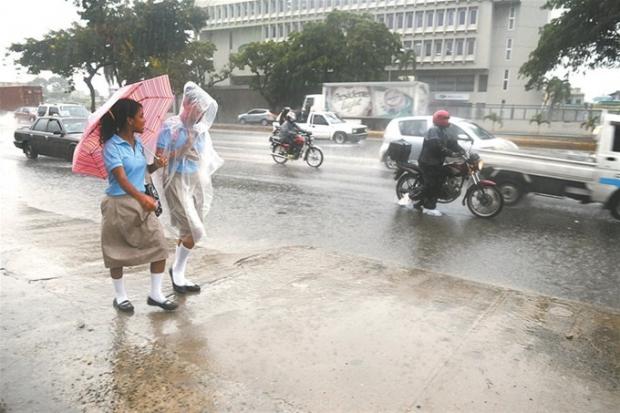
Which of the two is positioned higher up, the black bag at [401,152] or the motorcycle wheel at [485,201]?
the black bag at [401,152]

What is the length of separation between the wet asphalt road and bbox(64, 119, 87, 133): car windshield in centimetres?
298

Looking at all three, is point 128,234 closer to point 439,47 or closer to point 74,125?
point 74,125

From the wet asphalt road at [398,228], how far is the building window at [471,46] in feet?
160

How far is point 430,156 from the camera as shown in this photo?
821cm

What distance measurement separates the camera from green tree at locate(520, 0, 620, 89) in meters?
22.7

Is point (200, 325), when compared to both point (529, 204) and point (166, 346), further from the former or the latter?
point (529, 204)

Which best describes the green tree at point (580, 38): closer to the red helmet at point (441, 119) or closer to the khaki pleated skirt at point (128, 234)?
the red helmet at point (441, 119)

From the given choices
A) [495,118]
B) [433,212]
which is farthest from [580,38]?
[433,212]

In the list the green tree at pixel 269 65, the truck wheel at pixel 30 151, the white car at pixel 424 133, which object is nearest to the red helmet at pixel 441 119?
the white car at pixel 424 133

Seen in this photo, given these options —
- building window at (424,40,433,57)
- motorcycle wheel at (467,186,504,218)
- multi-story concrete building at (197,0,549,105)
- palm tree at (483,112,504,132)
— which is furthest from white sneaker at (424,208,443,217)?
building window at (424,40,433,57)

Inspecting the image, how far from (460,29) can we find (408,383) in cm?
5837

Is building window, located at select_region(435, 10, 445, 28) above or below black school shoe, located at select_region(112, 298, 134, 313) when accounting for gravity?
above

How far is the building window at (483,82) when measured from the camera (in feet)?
188

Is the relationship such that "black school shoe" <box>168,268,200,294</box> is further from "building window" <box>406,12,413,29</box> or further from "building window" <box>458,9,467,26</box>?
"building window" <box>406,12,413,29</box>
